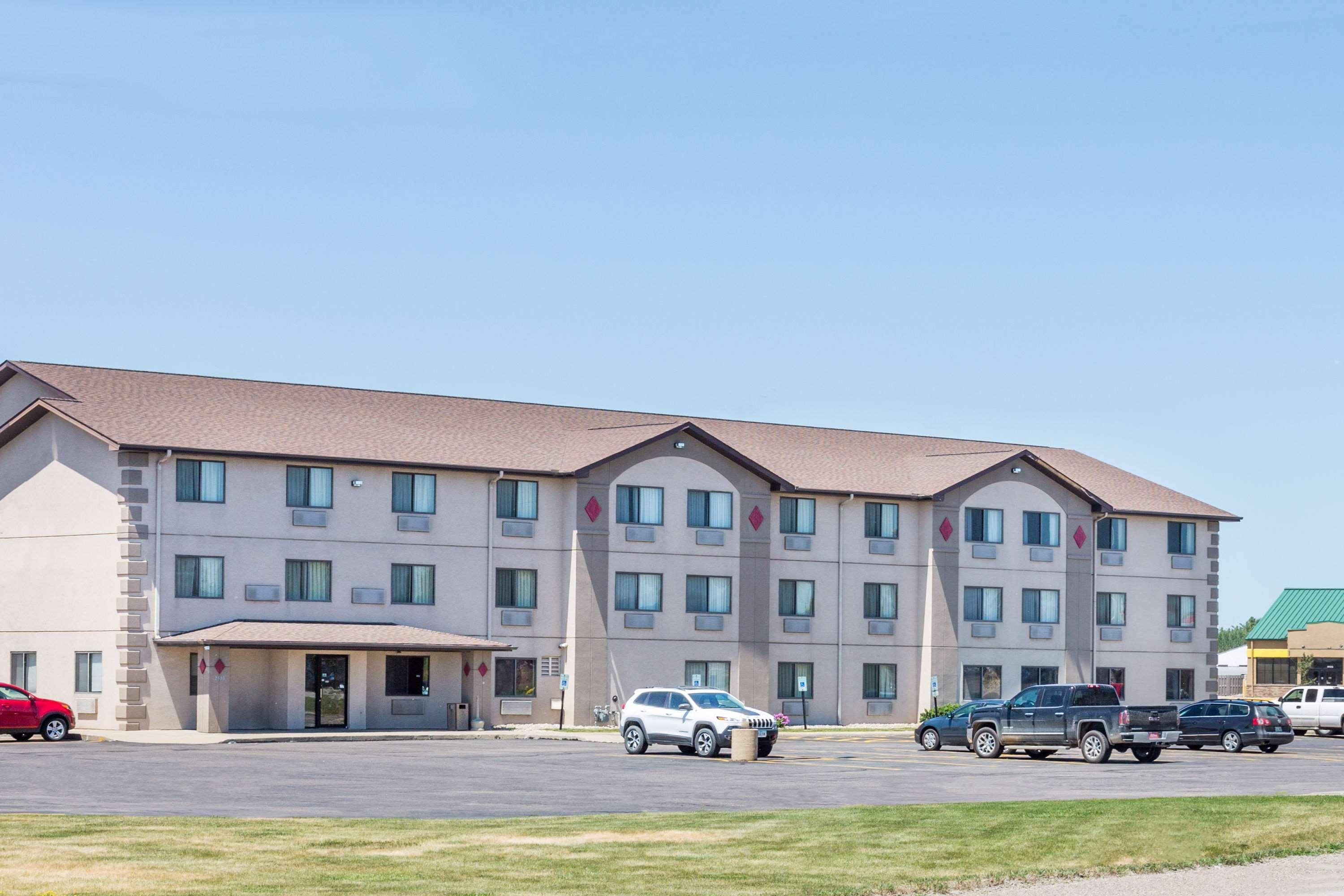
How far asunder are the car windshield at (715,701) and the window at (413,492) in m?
16.1

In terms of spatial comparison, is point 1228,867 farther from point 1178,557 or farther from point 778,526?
point 1178,557

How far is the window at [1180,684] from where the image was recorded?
235 feet

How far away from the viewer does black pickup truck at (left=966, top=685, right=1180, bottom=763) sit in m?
40.0

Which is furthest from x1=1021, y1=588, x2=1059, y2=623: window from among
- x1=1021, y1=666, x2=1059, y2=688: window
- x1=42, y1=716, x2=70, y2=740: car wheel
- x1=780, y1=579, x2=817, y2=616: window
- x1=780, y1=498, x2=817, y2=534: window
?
x1=42, y1=716, x2=70, y2=740: car wheel

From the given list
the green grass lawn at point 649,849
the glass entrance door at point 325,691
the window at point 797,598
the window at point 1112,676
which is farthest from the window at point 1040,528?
the green grass lawn at point 649,849

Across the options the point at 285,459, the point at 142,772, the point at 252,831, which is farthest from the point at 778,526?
the point at 252,831

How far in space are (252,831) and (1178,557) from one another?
57076mm

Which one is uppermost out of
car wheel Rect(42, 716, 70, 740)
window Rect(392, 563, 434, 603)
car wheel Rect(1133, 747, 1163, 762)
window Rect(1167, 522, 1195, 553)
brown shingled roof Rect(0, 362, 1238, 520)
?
brown shingled roof Rect(0, 362, 1238, 520)

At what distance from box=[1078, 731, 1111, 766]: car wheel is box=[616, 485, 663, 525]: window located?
73.1 feet

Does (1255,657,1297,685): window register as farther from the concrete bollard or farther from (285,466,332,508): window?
the concrete bollard

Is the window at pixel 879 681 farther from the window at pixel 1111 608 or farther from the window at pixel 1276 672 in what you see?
the window at pixel 1276 672

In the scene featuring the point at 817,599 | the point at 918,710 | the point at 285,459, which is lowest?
the point at 918,710

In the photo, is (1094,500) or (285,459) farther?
(1094,500)

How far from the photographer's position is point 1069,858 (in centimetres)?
1884
